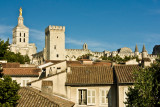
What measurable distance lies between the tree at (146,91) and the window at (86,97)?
553cm

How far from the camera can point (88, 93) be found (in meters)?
22.5

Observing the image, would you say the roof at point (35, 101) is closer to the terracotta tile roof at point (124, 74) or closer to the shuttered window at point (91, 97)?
the shuttered window at point (91, 97)

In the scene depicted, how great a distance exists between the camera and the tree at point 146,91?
16073mm

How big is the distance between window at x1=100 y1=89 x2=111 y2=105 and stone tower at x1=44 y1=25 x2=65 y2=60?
76.0 m

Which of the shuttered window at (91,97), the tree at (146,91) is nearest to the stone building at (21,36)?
the shuttered window at (91,97)

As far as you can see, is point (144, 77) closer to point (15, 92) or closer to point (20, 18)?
point (15, 92)

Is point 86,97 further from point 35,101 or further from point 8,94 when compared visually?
point 8,94

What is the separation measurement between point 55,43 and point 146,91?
83.6m

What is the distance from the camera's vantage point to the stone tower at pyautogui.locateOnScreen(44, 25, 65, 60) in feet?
322

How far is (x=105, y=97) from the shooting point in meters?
22.4

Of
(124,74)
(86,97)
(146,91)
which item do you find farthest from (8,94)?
(124,74)

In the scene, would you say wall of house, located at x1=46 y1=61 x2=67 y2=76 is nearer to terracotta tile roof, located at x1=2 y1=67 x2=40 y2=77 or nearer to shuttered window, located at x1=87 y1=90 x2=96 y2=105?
shuttered window, located at x1=87 y1=90 x2=96 y2=105

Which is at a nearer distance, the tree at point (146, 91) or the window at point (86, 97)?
the tree at point (146, 91)

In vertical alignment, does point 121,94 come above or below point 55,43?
below
